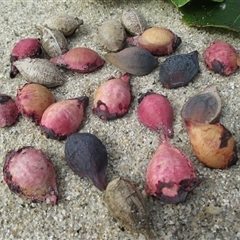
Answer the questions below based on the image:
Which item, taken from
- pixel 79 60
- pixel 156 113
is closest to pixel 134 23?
pixel 79 60

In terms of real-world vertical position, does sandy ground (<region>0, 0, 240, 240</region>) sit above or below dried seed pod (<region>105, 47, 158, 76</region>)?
below

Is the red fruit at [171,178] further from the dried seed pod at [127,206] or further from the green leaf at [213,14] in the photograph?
the green leaf at [213,14]

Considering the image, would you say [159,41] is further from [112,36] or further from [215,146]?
[215,146]

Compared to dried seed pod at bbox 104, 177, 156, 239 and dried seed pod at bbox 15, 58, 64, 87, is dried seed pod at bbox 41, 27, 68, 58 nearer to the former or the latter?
dried seed pod at bbox 15, 58, 64, 87

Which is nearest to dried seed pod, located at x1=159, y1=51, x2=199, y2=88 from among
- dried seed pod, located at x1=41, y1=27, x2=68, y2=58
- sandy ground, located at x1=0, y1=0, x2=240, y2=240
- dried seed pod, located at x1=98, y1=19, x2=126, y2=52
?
sandy ground, located at x1=0, y1=0, x2=240, y2=240

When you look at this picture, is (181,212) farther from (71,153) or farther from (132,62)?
(132,62)

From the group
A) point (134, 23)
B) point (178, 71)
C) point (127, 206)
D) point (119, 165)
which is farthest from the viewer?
point (134, 23)

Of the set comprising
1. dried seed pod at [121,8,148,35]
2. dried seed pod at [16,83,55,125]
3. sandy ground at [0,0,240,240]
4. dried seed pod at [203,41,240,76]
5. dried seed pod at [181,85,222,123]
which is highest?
dried seed pod at [121,8,148,35]

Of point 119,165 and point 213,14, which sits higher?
point 213,14
